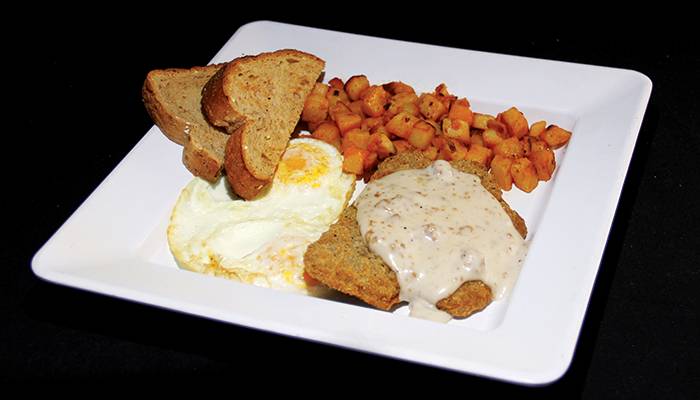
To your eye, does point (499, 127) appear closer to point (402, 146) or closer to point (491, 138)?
point (491, 138)

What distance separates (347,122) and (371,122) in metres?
0.11

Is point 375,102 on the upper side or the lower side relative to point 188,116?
upper

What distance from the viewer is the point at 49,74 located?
4.99 meters

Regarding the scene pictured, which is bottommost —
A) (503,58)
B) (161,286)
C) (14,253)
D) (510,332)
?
(14,253)

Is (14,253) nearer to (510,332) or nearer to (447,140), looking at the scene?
(447,140)

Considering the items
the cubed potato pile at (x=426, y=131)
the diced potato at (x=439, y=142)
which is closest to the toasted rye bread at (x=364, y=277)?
the cubed potato pile at (x=426, y=131)

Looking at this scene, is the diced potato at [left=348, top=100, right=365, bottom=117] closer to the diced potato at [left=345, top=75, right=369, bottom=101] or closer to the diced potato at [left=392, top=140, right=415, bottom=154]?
the diced potato at [left=345, top=75, right=369, bottom=101]

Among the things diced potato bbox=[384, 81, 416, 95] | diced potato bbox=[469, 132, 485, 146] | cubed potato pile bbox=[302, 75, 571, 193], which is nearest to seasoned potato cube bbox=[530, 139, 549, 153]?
cubed potato pile bbox=[302, 75, 571, 193]

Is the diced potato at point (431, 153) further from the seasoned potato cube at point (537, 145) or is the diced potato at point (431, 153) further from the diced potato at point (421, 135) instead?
the seasoned potato cube at point (537, 145)

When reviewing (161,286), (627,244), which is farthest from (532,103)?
(161,286)

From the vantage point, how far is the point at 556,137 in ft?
12.3

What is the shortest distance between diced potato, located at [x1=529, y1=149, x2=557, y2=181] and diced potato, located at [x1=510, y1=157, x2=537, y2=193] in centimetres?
2

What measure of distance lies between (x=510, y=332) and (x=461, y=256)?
1.24 ft

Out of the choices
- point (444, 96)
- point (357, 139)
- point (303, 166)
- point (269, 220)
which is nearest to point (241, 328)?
point (269, 220)
